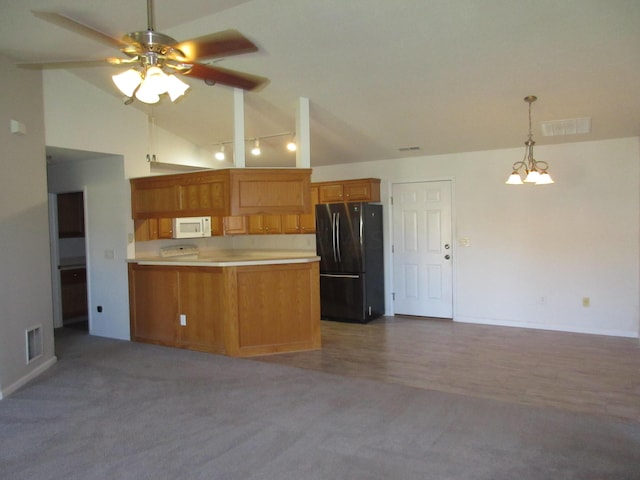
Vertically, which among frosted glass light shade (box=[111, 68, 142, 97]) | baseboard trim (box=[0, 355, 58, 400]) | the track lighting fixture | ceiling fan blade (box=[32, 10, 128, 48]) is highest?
the track lighting fixture

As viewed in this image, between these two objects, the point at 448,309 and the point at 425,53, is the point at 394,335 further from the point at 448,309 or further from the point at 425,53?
the point at 425,53

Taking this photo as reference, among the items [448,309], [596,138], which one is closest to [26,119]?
[448,309]

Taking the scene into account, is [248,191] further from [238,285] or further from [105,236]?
[105,236]

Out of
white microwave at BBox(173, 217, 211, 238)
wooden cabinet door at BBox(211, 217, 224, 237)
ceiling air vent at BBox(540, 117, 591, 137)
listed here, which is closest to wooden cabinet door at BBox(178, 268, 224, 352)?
white microwave at BBox(173, 217, 211, 238)

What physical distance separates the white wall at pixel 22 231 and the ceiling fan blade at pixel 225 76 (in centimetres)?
201

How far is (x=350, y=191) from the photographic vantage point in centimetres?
643

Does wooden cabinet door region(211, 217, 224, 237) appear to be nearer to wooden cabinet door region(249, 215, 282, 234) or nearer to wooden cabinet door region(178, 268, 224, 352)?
wooden cabinet door region(249, 215, 282, 234)

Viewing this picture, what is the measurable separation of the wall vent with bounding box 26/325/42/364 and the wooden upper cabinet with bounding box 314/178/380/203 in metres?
3.87

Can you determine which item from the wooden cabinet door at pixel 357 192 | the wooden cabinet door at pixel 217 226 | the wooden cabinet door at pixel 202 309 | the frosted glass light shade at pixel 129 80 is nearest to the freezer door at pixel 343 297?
the wooden cabinet door at pixel 357 192

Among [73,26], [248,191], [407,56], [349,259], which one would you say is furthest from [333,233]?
[73,26]

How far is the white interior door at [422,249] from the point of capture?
618cm

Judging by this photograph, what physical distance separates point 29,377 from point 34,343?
30 centimetres

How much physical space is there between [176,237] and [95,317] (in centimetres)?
142

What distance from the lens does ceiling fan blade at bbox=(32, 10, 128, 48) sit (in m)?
2.06
